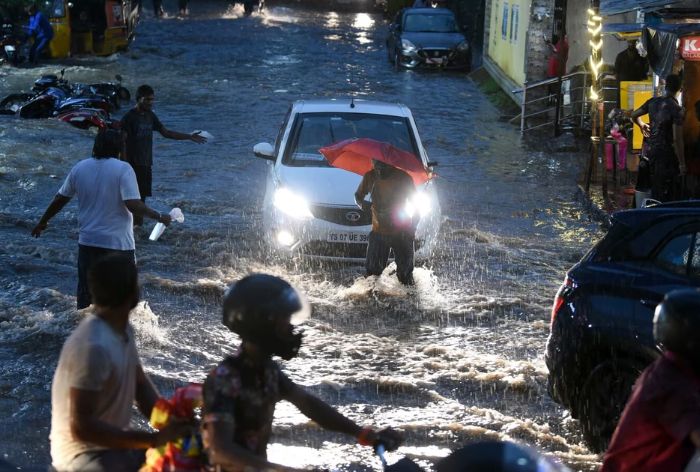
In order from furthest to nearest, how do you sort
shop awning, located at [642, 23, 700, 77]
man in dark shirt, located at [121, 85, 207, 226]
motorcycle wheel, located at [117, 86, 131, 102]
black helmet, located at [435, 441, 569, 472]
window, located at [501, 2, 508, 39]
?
1. window, located at [501, 2, 508, 39]
2. motorcycle wheel, located at [117, 86, 131, 102]
3. shop awning, located at [642, 23, 700, 77]
4. man in dark shirt, located at [121, 85, 207, 226]
5. black helmet, located at [435, 441, 569, 472]

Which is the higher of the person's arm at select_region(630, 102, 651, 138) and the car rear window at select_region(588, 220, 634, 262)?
the car rear window at select_region(588, 220, 634, 262)

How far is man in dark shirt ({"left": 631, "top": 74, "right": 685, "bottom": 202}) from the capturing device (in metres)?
13.2

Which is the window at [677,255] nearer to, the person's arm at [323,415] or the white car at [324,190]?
the person's arm at [323,415]

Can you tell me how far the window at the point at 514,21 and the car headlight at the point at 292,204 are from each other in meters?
17.2

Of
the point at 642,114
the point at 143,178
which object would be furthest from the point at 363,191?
the point at 642,114

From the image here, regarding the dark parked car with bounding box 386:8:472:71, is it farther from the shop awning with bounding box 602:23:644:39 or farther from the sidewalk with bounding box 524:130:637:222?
the shop awning with bounding box 602:23:644:39

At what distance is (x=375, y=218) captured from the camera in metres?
10.2

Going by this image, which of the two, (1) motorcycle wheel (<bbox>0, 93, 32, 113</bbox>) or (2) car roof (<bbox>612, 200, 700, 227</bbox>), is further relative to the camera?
(1) motorcycle wheel (<bbox>0, 93, 32, 113</bbox>)

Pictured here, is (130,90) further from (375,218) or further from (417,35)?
(375,218)

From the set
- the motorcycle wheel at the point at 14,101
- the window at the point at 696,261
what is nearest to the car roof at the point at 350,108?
the window at the point at 696,261

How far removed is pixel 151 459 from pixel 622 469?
1522 mm

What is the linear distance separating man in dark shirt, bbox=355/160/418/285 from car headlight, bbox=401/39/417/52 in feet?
74.2

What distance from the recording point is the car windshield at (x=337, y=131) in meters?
12.0

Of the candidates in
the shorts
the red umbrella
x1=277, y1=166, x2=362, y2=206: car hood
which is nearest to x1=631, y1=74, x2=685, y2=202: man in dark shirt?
the red umbrella
